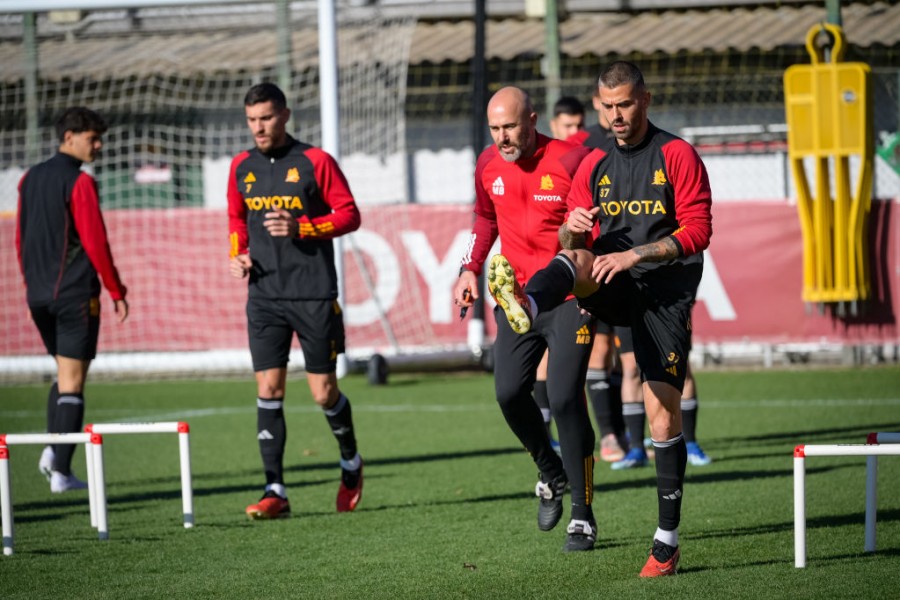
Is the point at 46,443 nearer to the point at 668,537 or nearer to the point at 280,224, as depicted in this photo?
the point at 280,224

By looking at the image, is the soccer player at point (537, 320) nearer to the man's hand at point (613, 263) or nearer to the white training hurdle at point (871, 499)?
the man's hand at point (613, 263)

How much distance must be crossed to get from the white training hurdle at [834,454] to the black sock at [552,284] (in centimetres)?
111

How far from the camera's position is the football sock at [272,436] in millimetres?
7246

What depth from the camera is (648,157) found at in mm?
5375

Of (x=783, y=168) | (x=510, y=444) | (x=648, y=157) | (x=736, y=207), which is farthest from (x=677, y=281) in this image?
(x=783, y=168)

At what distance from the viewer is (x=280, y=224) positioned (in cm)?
705

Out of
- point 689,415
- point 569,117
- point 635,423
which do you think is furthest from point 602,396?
point 569,117

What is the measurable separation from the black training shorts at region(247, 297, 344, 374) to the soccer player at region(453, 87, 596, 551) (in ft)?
3.99

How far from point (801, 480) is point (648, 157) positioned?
57.4 inches

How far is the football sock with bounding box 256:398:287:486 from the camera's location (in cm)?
725

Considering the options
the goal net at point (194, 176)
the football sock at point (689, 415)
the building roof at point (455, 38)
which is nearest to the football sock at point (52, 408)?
the football sock at point (689, 415)

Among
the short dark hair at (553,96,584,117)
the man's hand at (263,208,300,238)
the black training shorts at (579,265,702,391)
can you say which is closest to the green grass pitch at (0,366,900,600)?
the black training shorts at (579,265,702,391)

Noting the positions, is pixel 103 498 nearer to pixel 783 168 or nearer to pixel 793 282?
pixel 793 282

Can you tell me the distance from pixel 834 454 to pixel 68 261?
204 inches
